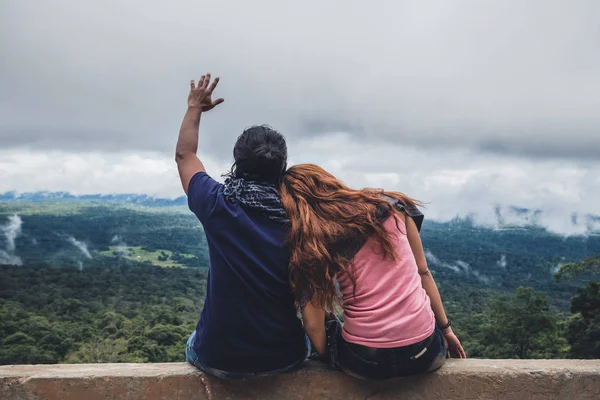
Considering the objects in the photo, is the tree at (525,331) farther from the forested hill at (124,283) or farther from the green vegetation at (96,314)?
the green vegetation at (96,314)

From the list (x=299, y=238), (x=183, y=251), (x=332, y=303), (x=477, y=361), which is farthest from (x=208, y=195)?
(x=183, y=251)

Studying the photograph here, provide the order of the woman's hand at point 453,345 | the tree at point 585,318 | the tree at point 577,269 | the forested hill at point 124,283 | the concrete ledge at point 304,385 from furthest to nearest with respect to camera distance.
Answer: the forested hill at point 124,283 → the tree at point 577,269 → the tree at point 585,318 → the woman's hand at point 453,345 → the concrete ledge at point 304,385

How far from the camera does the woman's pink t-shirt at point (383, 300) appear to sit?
1.66 metres

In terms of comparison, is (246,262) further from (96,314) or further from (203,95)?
(96,314)

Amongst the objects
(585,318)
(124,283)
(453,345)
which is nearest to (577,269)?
(585,318)

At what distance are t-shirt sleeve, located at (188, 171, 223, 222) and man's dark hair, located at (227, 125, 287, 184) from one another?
12 cm

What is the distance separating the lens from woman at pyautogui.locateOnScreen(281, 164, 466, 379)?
1.62 metres

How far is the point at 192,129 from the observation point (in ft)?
6.15

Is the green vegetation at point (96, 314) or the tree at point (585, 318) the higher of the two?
the tree at point (585, 318)

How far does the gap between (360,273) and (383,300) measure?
0.12 meters

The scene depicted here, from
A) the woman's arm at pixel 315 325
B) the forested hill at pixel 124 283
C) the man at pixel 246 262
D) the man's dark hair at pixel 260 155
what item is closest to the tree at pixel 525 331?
the forested hill at pixel 124 283

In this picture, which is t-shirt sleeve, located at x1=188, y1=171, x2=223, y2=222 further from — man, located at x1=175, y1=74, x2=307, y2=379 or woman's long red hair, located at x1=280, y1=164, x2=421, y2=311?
woman's long red hair, located at x1=280, y1=164, x2=421, y2=311

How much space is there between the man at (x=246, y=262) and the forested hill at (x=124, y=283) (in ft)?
79.2

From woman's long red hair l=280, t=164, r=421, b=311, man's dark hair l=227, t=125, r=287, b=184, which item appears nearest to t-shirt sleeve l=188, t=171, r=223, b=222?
man's dark hair l=227, t=125, r=287, b=184
